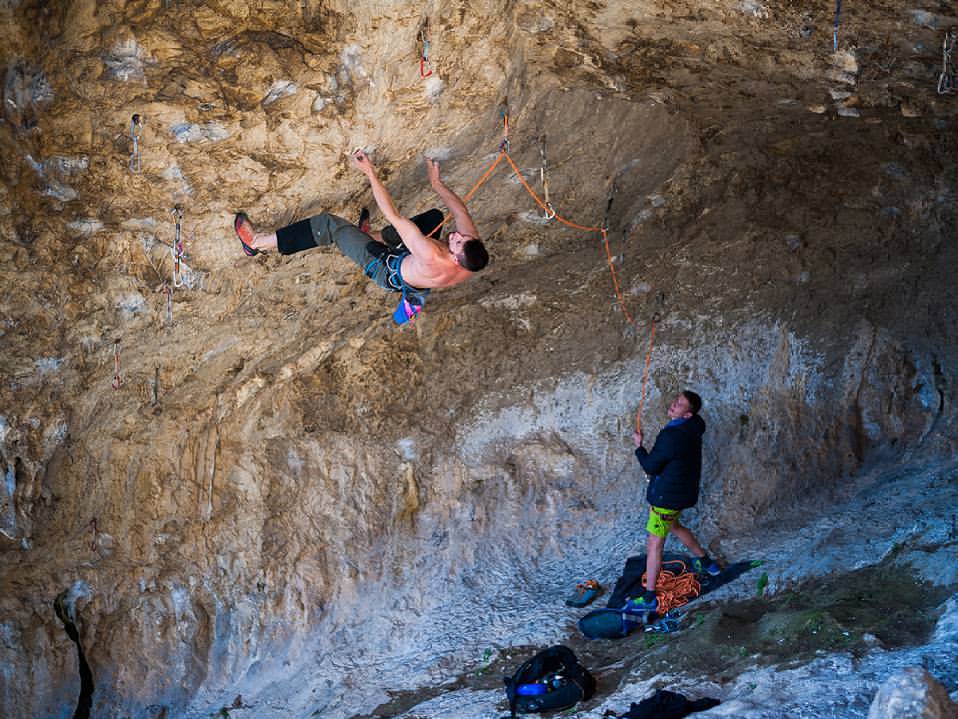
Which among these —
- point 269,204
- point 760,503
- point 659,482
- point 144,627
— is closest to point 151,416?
point 144,627

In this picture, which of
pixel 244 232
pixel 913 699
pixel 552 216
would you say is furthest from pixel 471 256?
pixel 913 699

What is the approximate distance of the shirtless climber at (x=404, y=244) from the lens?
195 inches

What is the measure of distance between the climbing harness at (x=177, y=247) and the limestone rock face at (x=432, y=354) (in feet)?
0.07

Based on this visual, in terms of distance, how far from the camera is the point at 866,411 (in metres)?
6.49

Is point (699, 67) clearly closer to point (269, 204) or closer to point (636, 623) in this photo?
point (269, 204)

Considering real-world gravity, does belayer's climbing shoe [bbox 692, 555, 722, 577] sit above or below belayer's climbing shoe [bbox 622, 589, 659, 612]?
above

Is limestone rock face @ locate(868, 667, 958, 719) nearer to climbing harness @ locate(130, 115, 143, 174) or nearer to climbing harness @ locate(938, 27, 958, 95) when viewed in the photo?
climbing harness @ locate(938, 27, 958, 95)

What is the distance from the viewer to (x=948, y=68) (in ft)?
17.9

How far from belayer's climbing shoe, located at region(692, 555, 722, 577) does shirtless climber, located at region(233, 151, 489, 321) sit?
238 cm

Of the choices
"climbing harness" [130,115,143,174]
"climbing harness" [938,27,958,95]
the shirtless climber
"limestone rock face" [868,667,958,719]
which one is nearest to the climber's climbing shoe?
the shirtless climber

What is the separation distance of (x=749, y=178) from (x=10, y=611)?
5976 millimetres

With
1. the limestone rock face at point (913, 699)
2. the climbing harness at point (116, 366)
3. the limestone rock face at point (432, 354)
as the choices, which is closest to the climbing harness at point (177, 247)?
the limestone rock face at point (432, 354)

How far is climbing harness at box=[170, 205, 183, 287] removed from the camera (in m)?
5.89

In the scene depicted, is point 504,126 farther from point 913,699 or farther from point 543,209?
point 913,699
